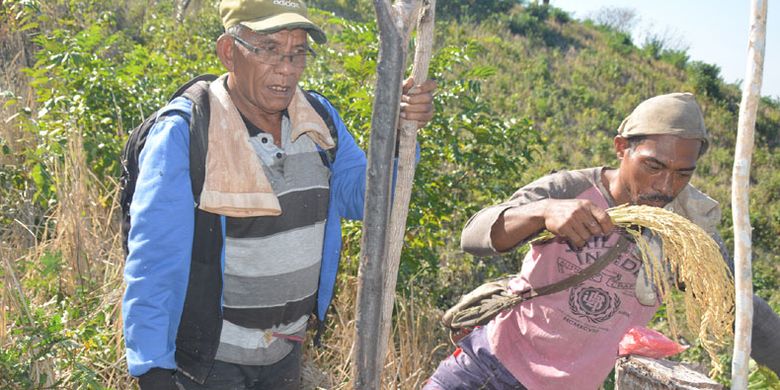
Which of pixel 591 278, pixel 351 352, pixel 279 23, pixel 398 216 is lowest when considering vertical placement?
pixel 351 352

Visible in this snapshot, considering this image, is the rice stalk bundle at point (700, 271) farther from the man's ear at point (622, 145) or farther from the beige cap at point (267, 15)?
the beige cap at point (267, 15)

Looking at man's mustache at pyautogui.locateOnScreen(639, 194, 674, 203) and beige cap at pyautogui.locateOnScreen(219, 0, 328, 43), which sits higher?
beige cap at pyautogui.locateOnScreen(219, 0, 328, 43)

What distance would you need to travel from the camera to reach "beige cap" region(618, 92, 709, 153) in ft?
7.00

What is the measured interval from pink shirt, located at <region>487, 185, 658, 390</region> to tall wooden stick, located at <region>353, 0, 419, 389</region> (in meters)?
0.86

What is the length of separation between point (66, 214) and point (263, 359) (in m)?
2.37

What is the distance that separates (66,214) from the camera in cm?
401

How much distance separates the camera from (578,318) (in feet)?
7.53

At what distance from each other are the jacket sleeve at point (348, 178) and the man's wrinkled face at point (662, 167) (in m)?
0.81

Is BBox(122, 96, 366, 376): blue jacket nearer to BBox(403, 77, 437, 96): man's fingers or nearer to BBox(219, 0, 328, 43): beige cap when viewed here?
BBox(219, 0, 328, 43): beige cap

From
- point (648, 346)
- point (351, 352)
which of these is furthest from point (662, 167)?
point (351, 352)

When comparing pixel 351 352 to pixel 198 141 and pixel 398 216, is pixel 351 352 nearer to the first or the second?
pixel 198 141

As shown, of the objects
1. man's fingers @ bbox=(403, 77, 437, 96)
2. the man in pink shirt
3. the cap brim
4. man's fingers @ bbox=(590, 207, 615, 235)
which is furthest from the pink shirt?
the cap brim

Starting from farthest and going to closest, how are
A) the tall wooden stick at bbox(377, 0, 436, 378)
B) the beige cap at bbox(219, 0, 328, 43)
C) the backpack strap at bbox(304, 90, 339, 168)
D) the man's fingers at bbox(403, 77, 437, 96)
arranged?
the backpack strap at bbox(304, 90, 339, 168)
the beige cap at bbox(219, 0, 328, 43)
the man's fingers at bbox(403, 77, 437, 96)
the tall wooden stick at bbox(377, 0, 436, 378)

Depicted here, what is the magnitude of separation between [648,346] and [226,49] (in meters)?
1.63
